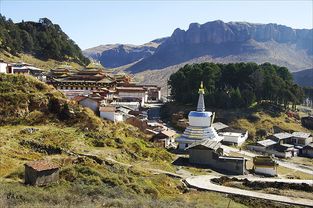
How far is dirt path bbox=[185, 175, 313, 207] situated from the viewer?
1167 inches

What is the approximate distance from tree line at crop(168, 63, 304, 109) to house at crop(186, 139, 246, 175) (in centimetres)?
3263

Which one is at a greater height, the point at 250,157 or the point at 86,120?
the point at 86,120

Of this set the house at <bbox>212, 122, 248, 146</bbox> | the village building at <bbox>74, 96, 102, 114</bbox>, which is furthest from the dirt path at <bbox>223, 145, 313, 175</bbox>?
the village building at <bbox>74, 96, 102, 114</bbox>

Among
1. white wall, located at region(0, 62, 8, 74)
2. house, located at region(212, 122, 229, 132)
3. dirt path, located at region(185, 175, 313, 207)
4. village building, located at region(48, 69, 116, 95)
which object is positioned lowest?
dirt path, located at region(185, 175, 313, 207)

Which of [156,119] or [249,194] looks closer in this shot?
[249,194]

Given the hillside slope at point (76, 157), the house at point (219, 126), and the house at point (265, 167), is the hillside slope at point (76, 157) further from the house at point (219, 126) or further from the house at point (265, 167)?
the house at point (219, 126)

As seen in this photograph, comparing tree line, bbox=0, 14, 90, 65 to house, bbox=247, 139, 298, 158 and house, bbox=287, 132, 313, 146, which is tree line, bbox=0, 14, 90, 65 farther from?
house, bbox=287, 132, 313, 146

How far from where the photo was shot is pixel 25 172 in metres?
25.3

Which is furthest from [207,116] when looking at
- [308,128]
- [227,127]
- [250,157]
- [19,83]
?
[308,128]

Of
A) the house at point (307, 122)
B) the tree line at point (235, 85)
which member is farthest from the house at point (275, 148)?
the house at point (307, 122)

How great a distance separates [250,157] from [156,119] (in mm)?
22659

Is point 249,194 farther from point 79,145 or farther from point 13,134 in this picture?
point 13,134

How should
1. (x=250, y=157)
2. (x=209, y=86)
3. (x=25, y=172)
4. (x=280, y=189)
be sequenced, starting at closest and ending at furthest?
(x=25, y=172) < (x=280, y=189) < (x=250, y=157) < (x=209, y=86)

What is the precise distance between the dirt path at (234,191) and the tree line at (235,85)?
40753 millimetres
